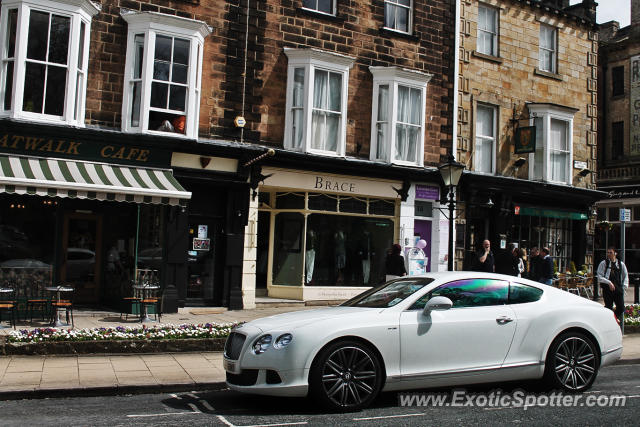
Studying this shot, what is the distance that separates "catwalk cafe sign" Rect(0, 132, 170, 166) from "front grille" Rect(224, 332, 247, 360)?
843cm

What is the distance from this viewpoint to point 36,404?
7.21 m

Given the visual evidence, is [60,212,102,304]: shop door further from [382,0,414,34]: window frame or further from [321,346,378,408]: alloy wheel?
[321,346,378,408]: alloy wheel

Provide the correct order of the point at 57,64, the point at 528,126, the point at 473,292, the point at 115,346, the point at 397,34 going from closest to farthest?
the point at 473,292 → the point at 115,346 → the point at 57,64 → the point at 397,34 → the point at 528,126

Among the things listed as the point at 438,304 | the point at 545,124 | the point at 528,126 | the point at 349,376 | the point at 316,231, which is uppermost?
the point at 545,124

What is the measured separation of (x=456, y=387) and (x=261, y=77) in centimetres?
1083

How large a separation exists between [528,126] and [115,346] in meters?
15.7

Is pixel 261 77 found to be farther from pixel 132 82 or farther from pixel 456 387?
pixel 456 387

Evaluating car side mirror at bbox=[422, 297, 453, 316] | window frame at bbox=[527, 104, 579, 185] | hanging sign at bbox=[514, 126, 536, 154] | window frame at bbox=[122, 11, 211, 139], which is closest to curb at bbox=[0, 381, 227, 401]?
car side mirror at bbox=[422, 297, 453, 316]

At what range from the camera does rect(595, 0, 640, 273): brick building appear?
99.1 ft

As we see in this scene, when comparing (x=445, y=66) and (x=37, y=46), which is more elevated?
(x=445, y=66)

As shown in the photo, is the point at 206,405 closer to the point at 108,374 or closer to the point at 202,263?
the point at 108,374

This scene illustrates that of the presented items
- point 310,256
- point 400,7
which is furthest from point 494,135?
point 310,256

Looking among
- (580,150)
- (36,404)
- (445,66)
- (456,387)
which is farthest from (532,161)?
(36,404)

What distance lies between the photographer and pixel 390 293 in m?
7.70
